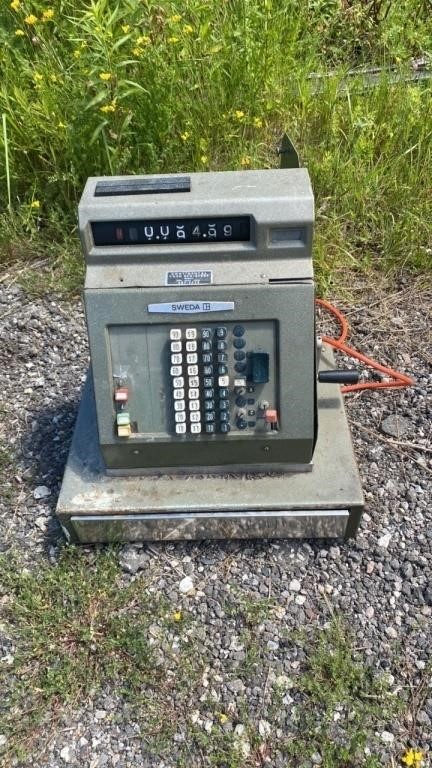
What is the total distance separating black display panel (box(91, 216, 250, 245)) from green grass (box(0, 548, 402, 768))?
925 millimetres

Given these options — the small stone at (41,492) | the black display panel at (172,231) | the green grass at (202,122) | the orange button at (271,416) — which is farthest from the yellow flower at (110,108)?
the orange button at (271,416)

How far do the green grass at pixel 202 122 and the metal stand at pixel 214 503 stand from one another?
56.6 inches

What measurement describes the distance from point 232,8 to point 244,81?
0.41m

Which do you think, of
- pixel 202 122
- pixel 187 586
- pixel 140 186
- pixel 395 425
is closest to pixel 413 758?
pixel 187 586

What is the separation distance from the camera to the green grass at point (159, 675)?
5.89 ft

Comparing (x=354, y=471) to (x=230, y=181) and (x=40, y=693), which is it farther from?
(x=40, y=693)

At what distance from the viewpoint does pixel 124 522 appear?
2041 mm

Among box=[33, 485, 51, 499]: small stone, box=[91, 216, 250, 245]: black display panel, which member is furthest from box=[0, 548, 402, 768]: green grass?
box=[91, 216, 250, 245]: black display panel

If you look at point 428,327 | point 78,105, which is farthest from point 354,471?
point 78,105

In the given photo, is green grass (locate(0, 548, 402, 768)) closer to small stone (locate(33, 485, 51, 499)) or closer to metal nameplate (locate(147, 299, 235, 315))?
small stone (locate(33, 485, 51, 499))

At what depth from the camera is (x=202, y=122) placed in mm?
3428

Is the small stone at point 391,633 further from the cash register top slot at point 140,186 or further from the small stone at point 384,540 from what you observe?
the cash register top slot at point 140,186

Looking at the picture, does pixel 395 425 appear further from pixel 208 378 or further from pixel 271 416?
pixel 208 378

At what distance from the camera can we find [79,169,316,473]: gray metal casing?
1.73 metres
